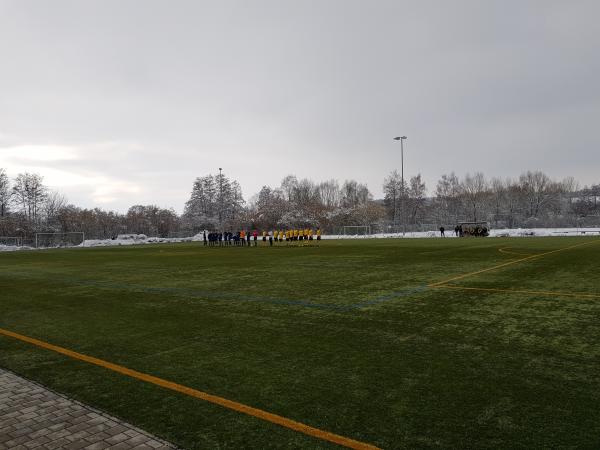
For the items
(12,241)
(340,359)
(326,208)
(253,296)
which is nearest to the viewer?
(340,359)

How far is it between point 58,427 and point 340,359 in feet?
9.21

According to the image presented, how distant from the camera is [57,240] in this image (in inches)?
1810

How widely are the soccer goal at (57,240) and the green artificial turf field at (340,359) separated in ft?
Answer: 134

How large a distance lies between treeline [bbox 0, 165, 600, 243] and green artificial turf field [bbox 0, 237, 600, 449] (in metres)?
55.6

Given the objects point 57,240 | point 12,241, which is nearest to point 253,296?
point 57,240

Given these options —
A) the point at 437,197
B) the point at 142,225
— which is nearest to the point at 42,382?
the point at 142,225

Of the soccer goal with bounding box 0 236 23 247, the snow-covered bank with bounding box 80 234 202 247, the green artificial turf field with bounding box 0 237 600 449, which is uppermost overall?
the soccer goal with bounding box 0 236 23 247

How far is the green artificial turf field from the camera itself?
308cm

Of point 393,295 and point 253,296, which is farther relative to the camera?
point 253,296

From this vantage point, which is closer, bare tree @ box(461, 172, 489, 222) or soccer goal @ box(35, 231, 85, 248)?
soccer goal @ box(35, 231, 85, 248)

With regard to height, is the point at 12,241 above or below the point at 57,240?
above

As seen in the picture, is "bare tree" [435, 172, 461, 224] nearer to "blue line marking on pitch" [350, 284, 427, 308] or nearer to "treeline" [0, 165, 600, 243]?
"treeline" [0, 165, 600, 243]

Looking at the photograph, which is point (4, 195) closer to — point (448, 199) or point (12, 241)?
point (12, 241)

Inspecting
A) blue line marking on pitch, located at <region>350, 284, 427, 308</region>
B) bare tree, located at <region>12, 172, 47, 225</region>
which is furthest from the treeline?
blue line marking on pitch, located at <region>350, 284, 427, 308</region>
